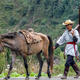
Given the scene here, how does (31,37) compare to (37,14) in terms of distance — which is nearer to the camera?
(31,37)

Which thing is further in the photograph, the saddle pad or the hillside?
the hillside

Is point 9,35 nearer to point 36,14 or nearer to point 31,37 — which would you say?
point 31,37

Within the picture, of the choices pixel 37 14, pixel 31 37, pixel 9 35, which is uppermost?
pixel 9 35

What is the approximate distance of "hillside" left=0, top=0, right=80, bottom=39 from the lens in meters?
96.5

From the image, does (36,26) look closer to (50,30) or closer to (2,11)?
(50,30)

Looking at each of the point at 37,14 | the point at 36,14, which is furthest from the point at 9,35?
the point at 37,14

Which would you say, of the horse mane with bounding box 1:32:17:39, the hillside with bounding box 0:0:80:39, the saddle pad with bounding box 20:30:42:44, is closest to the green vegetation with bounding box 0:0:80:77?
the hillside with bounding box 0:0:80:39

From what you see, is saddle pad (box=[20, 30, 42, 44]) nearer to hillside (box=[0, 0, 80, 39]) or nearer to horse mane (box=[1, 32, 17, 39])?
horse mane (box=[1, 32, 17, 39])

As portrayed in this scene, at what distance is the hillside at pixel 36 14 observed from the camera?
96.5m

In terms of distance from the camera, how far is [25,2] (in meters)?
118

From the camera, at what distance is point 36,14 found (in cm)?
11119

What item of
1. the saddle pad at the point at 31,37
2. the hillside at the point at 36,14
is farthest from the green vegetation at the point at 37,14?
the saddle pad at the point at 31,37

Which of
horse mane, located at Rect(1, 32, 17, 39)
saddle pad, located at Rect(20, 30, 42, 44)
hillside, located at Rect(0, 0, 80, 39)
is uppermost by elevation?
horse mane, located at Rect(1, 32, 17, 39)

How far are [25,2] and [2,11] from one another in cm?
864
